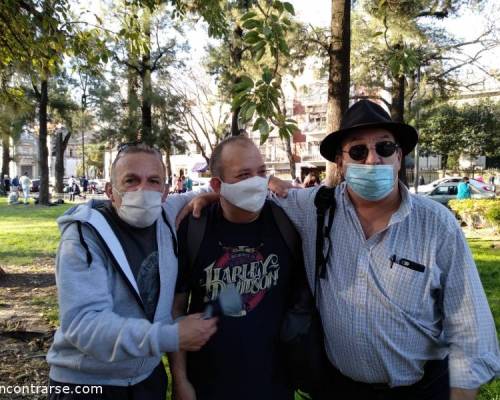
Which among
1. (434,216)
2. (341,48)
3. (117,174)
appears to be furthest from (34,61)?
(434,216)

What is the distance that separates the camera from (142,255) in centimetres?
214

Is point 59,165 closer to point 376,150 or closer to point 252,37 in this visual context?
point 252,37

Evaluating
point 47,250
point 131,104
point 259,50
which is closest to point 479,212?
point 47,250

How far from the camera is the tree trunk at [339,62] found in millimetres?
5719

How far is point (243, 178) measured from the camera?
2.47 metres

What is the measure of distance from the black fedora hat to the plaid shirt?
34 centimetres

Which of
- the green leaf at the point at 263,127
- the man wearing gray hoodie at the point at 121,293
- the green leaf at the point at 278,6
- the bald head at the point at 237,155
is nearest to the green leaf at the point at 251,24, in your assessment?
the green leaf at the point at 278,6

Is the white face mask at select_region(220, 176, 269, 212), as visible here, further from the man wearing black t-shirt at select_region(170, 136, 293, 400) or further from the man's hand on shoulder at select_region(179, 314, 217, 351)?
the man's hand on shoulder at select_region(179, 314, 217, 351)

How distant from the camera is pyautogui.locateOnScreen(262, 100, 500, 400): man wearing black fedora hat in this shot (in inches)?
79.4

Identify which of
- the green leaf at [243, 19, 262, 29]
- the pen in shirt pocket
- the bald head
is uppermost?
the green leaf at [243, 19, 262, 29]

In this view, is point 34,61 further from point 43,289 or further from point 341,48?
point 341,48

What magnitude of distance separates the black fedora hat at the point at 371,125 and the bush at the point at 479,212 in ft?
39.7

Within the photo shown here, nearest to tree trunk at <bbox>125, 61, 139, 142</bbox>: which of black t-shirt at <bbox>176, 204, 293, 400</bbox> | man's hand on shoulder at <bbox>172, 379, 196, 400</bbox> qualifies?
black t-shirt at <bbox>176, 204, 293, 400</bbox>

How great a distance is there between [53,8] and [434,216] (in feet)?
18.2
